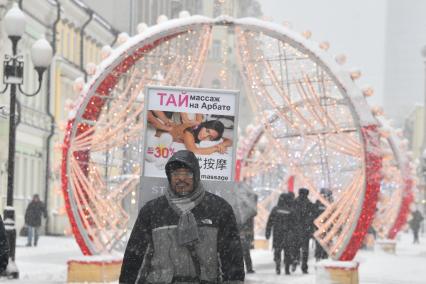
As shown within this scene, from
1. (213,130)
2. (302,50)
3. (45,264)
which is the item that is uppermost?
(302,50)

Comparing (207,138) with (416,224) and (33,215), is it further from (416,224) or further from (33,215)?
(416,224)

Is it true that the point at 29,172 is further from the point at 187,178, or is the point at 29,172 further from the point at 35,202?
the point at 187,178

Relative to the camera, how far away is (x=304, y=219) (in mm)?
23188

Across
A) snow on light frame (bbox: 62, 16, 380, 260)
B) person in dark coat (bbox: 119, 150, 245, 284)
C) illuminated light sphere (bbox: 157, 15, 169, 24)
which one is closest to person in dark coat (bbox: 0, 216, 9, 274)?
person in dark coat (bbox: 119, 150, 245, 284)

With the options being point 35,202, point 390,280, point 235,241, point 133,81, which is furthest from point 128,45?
point 35,202

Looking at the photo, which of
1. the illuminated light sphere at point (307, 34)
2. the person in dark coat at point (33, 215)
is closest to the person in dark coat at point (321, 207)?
the illuminated light sphere at point (307, 34)

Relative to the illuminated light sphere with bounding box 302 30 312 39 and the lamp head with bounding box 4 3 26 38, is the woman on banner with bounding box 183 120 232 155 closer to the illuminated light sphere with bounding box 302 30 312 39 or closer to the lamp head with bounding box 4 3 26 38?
the illuminated light sphere with bounding box 302 30 312 39

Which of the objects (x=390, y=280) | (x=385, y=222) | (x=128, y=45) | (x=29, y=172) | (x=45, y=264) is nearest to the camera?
(x=128, y=45)

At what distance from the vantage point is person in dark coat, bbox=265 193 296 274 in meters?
22.9

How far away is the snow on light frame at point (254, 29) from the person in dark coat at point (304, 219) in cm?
433

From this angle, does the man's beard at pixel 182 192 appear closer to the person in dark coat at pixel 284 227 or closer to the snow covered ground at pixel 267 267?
the snow covered ground at pixel 267 267

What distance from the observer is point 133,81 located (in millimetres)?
19391

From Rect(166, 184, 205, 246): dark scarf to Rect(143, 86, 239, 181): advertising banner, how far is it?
4122 mm

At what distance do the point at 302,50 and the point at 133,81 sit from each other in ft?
9.14
